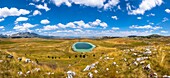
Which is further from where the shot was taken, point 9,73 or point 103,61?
point 103,61

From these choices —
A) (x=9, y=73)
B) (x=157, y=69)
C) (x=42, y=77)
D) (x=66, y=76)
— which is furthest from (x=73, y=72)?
(x=157, y=69)

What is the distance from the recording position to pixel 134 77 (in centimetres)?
1781

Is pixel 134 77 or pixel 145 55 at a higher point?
pixel 145 55

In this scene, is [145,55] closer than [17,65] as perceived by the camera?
No

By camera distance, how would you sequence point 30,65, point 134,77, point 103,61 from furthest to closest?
point 103,61 → point 30,65 → point 134,77

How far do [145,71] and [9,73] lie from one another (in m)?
11.1

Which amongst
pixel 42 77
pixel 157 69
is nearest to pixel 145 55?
pixel 157 69

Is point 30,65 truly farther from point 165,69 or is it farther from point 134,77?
point 165,69

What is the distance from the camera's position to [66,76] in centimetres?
1833

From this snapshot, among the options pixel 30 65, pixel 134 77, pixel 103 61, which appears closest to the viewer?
pixel 134 77

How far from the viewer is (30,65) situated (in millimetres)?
19594

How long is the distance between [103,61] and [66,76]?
14.9ft

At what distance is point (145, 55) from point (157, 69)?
2.91 meters

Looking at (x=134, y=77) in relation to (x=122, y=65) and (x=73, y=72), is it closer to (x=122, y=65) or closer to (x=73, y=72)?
(x=122, y=65)
